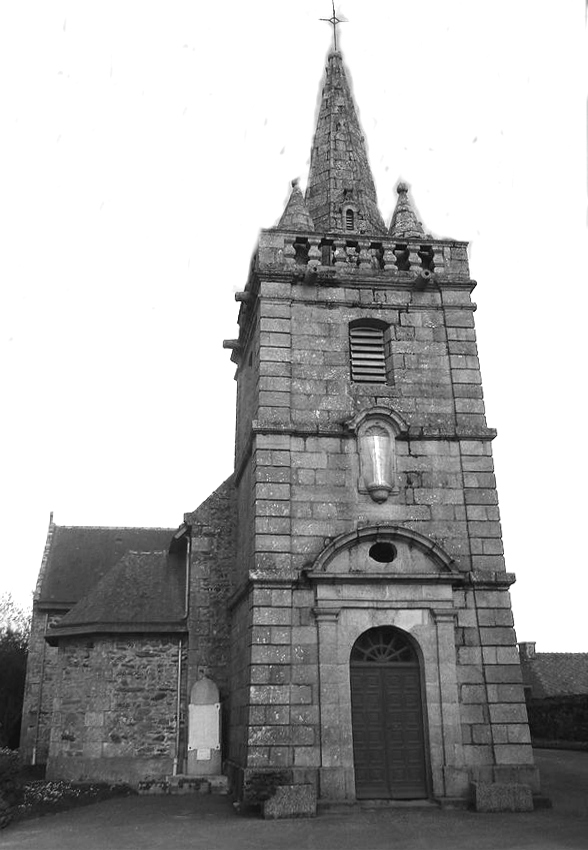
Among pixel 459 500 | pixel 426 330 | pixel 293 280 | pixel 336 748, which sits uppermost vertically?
pixel 293 280

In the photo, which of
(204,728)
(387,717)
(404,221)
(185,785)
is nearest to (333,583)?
(387,717)

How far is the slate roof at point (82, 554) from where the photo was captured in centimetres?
2327

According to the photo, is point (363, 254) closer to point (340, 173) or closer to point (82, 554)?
point (340, 173)

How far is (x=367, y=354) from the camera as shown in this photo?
13391mm

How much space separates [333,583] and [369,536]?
3.15 ft

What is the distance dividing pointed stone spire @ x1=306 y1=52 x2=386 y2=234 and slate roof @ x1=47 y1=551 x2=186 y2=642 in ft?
26.7

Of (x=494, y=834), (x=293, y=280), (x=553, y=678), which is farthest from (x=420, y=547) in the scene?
(x=553, y=678)

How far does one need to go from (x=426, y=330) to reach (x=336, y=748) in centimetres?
741

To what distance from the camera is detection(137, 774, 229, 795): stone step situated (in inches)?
489

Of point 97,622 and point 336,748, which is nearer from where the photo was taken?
point 336,748

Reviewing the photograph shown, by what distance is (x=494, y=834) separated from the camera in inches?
343

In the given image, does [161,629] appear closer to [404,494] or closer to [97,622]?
[97,622]

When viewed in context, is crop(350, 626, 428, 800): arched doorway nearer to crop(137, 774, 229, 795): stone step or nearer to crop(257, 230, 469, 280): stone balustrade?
crop(137, 774, 229, 795): stone step

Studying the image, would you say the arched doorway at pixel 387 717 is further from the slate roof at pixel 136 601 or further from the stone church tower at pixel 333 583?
the slate roof at pixel 136 601
